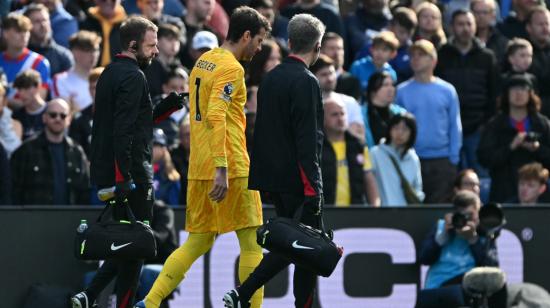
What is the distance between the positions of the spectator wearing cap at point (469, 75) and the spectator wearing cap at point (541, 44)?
Answer: 1.76ft

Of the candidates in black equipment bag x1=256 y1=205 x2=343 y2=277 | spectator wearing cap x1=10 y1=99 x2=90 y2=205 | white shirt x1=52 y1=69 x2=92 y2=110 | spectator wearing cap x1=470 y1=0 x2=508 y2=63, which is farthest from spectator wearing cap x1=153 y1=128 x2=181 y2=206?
spectator wearing cap x1=470 y1=0 x2=508 y2=63

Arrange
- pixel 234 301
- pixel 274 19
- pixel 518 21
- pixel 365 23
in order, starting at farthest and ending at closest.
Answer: pixel 518 21
pixel 365 23
pixel 274 19
pixel 234 301

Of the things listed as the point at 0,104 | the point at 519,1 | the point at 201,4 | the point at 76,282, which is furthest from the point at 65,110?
the point at 519,1

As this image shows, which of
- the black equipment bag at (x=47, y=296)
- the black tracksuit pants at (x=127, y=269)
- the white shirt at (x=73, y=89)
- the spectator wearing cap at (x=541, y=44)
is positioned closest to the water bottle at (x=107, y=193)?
the black tracksuit pants at (x=127, y=269)

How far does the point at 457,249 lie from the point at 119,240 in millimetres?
4141

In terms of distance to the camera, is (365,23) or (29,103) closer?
(29,103)

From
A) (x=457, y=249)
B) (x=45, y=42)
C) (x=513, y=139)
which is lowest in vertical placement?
(x=457, y=249)

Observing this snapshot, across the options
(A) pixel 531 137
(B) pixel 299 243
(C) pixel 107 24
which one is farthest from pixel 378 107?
(B) pixel 299 243

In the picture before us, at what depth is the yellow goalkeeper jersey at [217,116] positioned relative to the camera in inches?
394

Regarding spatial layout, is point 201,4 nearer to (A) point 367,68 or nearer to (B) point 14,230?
(A) point 367,68

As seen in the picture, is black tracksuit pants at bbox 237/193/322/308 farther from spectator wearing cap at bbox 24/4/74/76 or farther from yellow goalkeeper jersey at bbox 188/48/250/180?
spectator wearing cap at bbox 24/4/74/76

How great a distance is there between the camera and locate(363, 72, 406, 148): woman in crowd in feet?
49.5

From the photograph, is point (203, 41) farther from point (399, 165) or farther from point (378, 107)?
point (399, 165)

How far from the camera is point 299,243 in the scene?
32.2ft
